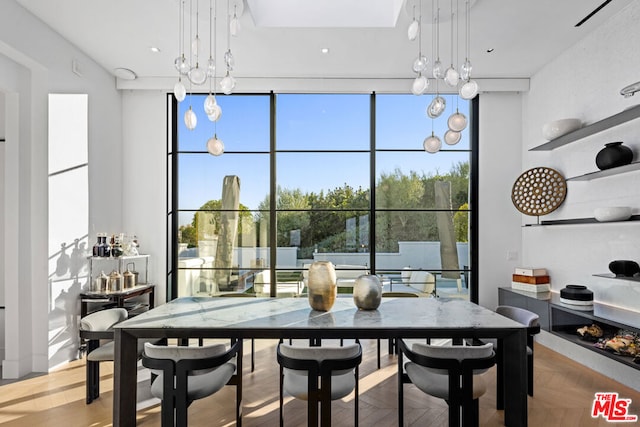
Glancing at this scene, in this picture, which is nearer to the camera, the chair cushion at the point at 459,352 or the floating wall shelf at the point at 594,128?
the chair cushion at the point at 459,352

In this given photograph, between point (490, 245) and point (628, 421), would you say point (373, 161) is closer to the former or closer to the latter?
point (490, 245)

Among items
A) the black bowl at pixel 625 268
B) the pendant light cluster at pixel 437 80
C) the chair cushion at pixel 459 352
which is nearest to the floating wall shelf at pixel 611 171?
the black bowl at pixel 625 268

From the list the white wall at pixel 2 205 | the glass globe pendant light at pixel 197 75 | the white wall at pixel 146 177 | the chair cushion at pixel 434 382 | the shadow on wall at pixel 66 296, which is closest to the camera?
the chair cushion at pixel 434 382

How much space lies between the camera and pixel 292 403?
2768 mm

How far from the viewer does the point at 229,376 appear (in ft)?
7.16

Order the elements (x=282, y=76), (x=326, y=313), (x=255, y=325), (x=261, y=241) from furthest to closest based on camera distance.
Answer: (x=261, y=241)
(x=282, y=76)
(x=326, y=313)
(x=255, y=325)

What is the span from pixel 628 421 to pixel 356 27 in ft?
12.0

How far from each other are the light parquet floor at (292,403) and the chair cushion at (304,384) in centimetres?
54

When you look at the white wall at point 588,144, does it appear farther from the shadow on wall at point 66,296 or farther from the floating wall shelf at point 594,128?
the shadow on wall at point 66,296

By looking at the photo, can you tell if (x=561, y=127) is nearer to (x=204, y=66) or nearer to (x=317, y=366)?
(x=317, y=366)

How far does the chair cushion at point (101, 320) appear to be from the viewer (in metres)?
2.68

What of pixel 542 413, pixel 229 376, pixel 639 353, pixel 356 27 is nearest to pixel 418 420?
pixel 542 413
